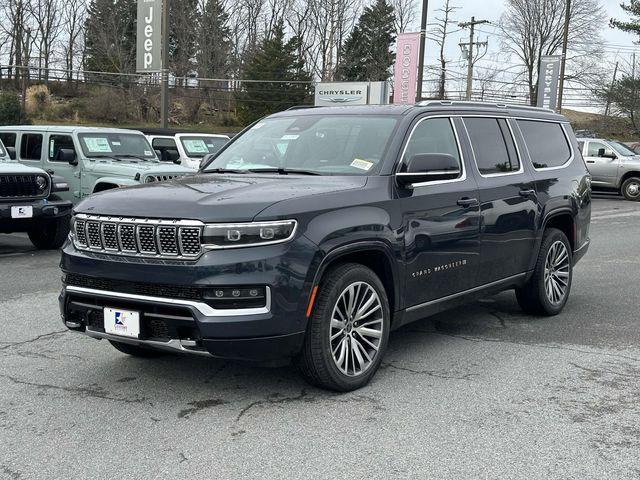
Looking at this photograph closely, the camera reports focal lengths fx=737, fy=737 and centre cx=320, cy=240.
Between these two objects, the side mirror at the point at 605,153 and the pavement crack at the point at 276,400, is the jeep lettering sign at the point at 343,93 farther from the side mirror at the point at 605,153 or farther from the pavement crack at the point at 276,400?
the pavement crack at the point at 276,400

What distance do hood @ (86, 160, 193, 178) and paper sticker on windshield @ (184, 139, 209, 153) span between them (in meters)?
3.67

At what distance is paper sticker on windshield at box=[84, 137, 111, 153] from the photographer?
40.6 feet

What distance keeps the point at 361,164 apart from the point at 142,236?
163 cm

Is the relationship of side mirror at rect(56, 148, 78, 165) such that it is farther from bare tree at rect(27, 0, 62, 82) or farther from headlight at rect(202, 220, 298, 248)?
bare tree at rect(27, 0, 62, 82)

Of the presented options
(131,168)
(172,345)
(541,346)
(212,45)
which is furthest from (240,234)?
(212,45)

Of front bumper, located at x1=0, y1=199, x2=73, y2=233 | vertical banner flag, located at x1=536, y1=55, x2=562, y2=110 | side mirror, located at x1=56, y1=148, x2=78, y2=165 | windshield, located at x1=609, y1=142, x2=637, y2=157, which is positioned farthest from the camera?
vertical banner flag, located at x1=536, y1=55, x2=562, y2=110

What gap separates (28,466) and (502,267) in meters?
3.88

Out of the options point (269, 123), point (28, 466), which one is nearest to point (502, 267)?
point (269, 123)

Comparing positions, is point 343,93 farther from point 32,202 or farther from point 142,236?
point 142,236

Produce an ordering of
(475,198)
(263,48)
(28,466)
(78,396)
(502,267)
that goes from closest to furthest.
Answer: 1. (28,466)
2. (78,396)
3. (475,198)
4. (502,267)
5. (263,48)

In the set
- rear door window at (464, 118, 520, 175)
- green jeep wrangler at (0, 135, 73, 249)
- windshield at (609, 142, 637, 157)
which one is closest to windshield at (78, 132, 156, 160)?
green jeep wrangler at (0, 135, 73, 249)

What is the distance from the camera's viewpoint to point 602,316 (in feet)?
22.7

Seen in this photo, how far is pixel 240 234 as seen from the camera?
405 centimetres

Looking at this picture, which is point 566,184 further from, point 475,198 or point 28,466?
point 28,466
